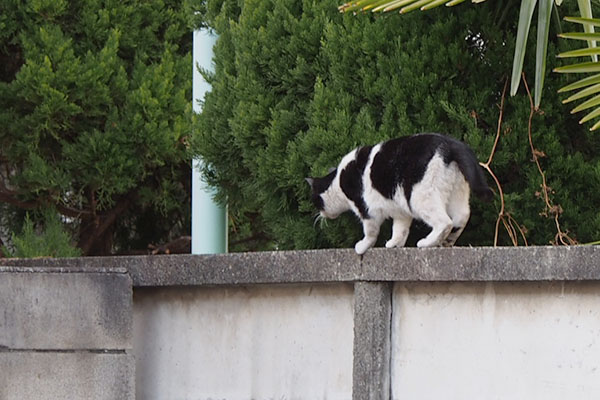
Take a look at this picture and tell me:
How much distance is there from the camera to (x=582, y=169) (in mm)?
4566

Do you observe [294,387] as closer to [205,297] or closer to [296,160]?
[205,297]

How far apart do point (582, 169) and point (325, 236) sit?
4.27 ft

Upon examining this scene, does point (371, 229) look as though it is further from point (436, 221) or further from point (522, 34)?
point (522, 34)

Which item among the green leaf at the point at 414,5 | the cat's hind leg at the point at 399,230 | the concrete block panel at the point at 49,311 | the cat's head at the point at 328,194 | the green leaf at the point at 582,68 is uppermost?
the green leaf at the point at 414,5

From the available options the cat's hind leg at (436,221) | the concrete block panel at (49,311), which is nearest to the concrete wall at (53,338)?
the concrete block panel at (49,311)

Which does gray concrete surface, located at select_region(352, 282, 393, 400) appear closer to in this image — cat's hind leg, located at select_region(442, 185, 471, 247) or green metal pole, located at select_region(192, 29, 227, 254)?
cat's hind leg, located at select_region(442, 185, 471, 247)

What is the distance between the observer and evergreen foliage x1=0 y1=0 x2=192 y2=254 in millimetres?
7918

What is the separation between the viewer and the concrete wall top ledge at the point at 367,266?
140 inches

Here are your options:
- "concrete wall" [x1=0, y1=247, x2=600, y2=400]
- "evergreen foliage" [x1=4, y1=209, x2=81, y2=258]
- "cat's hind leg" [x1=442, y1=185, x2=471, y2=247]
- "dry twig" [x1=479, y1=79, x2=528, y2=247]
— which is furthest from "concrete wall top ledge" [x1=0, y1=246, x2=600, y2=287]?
"evergreen foliage" [x1=4, y1=209, x2=81, y2=258]

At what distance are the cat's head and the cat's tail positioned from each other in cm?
71

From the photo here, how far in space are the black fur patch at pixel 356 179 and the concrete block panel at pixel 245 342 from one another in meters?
0.56

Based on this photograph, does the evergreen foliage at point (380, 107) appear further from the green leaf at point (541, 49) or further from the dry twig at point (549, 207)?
the green leaf at point (541, 49)

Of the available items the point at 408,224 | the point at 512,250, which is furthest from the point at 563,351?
the point at 408,224

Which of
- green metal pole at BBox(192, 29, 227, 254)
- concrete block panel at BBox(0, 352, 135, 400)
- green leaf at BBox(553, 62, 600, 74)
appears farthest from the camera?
green metal pole at BBox(192, 29, 227, 254)
